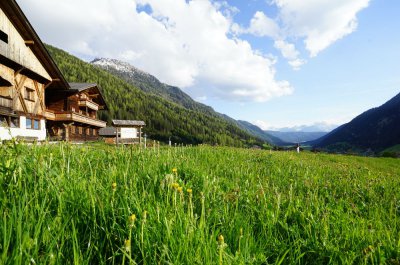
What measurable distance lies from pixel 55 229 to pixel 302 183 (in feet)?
17.2

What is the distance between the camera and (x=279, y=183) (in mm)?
6055

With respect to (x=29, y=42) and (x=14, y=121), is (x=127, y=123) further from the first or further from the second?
(x=29, y=42)

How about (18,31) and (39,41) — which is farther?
(39,41)

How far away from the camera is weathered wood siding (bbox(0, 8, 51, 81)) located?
77.4 feet

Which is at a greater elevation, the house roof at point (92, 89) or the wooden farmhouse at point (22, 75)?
the house roof at point (92, 89)

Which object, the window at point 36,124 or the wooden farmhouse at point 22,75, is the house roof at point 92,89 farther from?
the window at point 36,124

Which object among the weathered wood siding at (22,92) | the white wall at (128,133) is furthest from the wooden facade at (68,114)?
the white wall at (128,133)

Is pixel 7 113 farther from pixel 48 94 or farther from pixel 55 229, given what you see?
pixel 55 229

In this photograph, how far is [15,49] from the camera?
25.1 meters

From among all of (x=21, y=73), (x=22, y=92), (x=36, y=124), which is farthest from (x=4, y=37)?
(x=36, y=124)

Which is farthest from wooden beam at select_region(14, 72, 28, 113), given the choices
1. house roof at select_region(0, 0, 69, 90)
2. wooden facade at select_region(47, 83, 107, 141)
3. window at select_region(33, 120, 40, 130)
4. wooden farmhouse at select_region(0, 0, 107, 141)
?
wooden facade at select_region(47, 83, 107, 141)

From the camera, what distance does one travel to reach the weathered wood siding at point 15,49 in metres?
23.6

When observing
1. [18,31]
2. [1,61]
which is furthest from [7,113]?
[18,31]

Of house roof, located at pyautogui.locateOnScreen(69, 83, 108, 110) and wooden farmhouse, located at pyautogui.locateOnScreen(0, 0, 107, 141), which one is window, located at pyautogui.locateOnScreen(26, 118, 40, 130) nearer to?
wooden farmhouse, located at pyautogui.locateOnScreen(0, 0, 107, 141)
